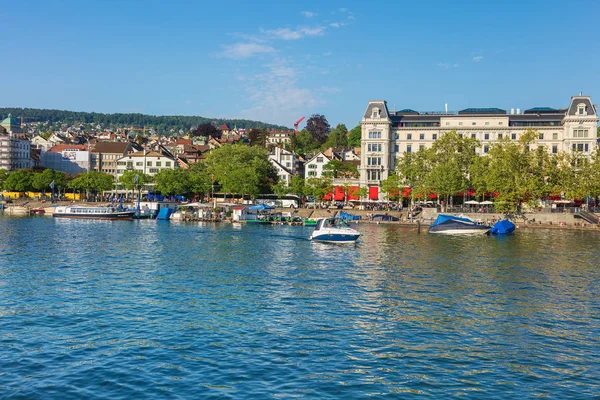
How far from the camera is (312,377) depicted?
2275cm

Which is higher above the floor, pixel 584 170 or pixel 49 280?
pixel 584 170

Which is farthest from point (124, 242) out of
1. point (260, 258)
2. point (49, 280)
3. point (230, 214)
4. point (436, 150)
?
point (436, 150)

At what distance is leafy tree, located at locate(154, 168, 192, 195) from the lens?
136 m

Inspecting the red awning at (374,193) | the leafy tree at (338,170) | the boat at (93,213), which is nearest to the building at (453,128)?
the red awning at (374,193)

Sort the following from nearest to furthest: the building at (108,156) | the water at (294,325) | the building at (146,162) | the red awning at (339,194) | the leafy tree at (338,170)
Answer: the water at (294,325), the red awning at (339,194), the leafy tree at (338,170), the building at (146,162), the building at (108,156)

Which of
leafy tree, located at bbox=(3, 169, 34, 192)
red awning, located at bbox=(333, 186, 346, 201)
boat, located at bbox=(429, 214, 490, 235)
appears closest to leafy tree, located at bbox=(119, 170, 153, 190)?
leafy tree, located at bbox=(3, 169, 34, 192)

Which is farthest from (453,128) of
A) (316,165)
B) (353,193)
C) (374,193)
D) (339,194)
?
(316,165)

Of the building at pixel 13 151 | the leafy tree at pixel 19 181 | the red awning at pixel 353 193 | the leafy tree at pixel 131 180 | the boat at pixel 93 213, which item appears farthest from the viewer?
the building at pixel 13 151

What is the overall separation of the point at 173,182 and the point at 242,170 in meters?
16.3

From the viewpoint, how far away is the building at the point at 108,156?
171500 millimetres

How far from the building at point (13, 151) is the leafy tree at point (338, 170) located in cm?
8918

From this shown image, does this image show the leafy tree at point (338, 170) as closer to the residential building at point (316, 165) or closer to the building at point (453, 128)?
the residential building at point (316, 165)

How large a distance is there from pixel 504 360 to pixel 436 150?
Result: 8875cm

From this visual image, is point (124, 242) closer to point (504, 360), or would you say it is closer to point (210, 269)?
point (210, 269)
